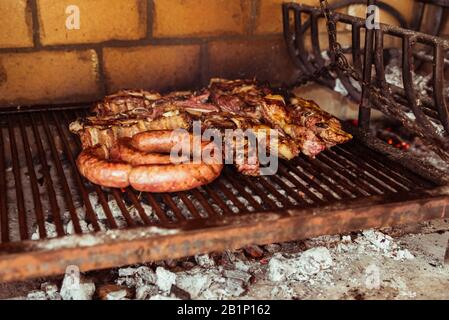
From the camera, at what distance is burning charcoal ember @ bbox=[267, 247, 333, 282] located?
3.04 meters

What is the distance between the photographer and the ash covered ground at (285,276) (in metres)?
2.87

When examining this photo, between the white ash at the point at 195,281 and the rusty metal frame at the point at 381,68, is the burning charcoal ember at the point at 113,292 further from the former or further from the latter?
the rusty metal frame at the point at 381,68

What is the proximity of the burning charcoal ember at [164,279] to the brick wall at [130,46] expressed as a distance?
2.11 m

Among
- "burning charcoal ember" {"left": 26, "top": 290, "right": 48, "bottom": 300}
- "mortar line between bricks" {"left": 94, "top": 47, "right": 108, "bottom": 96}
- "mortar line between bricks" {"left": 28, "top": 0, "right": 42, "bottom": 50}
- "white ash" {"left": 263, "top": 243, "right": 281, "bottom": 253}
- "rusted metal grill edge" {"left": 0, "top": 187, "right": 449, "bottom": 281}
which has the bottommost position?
"burning charcoal ember" {"left": 26, "top": 290, "right": 48, "bottom": 300}

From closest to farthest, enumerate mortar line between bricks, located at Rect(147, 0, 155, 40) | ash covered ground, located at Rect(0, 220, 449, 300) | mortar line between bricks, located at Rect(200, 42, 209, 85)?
1. ash covered ground, located at Rect(0, 220, 449, 300)
2. mortar line between bricks, located at Rect(147, 0, 155, 40)
3. mortar line between bricks, located at Rect(200, 42, 209, 85)

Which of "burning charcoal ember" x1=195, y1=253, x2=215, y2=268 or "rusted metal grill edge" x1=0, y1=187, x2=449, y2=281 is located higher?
"rusted metal grill edge" x1=0, y1=187, x2=449, y2=281

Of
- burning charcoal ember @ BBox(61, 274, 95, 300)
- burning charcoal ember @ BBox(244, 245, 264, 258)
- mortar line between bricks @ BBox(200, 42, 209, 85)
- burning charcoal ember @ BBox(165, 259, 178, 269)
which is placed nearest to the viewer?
burning charcoal ember @ BBox(61, 274, 95, 300)

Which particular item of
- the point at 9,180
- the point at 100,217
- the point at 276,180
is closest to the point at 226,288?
the point at 276,180

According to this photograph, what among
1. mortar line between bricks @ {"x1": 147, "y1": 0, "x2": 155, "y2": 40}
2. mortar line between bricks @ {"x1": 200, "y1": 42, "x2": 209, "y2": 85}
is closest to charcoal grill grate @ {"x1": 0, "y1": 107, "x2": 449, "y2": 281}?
mortar line between bricks @ {"x1": 147, "y1": 0, "x2": 155, "y2": 40}

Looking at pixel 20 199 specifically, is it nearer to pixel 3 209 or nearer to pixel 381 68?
pixel 3 209

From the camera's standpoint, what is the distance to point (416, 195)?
115 inches

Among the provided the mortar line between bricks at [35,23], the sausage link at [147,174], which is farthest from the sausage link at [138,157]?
the mortar line between bricks at [35,23]

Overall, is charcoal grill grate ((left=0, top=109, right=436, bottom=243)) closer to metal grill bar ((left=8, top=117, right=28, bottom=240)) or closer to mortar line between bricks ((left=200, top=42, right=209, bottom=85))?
metal grill bar ((left=8, top=117, right=28, bottom=240))

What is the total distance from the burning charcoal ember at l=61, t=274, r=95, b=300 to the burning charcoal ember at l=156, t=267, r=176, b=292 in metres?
0.38
